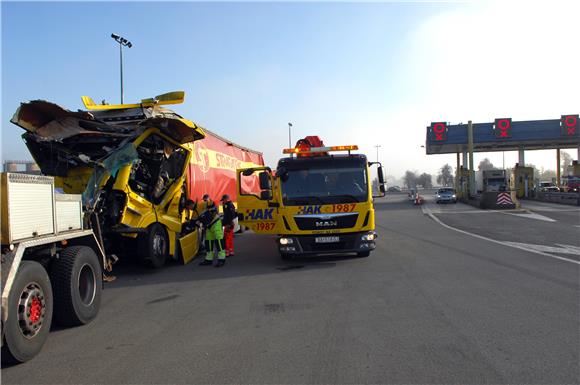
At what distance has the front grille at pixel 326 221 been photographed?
32.6ft

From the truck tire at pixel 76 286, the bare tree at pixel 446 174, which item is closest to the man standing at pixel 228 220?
the truck tire at pixel 76 286

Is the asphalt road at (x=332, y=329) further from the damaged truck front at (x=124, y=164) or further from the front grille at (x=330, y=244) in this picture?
the damaged truck front at (x=124, y=164)

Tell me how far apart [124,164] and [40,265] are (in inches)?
157

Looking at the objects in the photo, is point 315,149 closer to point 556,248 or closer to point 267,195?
point 267,195

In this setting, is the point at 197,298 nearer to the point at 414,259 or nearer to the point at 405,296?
the point at 405,296

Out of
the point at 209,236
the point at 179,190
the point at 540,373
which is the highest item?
the point at 179,190

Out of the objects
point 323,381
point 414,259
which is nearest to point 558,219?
point 414,259

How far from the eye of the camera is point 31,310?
15.1 ft

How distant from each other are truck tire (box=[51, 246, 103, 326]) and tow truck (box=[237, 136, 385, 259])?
4.73 meters

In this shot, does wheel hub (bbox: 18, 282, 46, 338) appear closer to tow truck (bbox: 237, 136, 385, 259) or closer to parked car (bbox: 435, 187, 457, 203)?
tow truck (bbox: 237, 136, 385, 259)

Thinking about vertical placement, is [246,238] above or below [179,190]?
below

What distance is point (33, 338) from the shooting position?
15.1 feet

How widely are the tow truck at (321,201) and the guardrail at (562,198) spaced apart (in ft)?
82.8

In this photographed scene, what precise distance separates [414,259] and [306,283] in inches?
137
